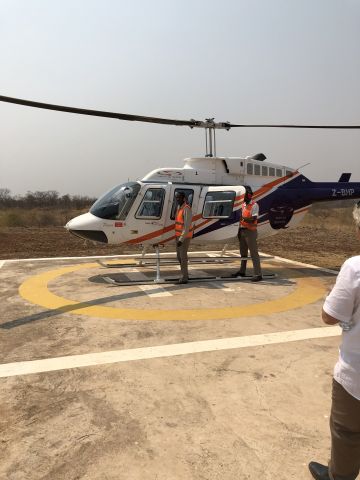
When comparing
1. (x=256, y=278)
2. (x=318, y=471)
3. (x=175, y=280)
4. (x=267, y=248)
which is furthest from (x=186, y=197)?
(x=267, y=248)

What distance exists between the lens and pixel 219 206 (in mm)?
9273

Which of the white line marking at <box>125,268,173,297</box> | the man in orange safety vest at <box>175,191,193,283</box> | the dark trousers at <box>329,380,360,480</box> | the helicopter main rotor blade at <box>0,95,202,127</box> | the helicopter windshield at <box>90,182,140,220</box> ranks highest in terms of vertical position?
the helicopter main rotor blade at <box>0,95,202,127</box>

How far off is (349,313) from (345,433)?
70 centimetres

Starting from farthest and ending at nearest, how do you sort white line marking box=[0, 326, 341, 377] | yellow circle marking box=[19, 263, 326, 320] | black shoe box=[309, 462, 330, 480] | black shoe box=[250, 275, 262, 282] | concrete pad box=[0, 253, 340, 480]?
black shoe box=[250, 275, 262, 282] < yellow circle marking box=[19, 263, 326, 320] < white line marking box=[0, 326, 341, 377] < concrete pad box=[0, 253, 340, 480] < black shoe box=[309, 462, 330, 480]

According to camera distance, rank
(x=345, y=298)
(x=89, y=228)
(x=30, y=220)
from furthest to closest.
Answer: (x=30, y=220) < (x=89, y=228) < (x=345, y=298)

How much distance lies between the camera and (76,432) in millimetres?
3041

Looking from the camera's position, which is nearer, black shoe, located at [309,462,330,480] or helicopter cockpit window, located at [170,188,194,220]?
black shoe, located at [309,462,330,480]

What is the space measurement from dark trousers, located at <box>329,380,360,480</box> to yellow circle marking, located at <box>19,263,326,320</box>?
369 centimetres

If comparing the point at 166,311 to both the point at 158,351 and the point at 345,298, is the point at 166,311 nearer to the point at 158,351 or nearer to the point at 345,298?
the point at 158,351

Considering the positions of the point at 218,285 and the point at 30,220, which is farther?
the point at 30,220

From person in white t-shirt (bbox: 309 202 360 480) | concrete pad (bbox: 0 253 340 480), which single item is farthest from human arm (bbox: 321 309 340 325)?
concrete pad (bbox: 0 253 340 480)

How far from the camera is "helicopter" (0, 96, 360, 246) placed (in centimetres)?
858

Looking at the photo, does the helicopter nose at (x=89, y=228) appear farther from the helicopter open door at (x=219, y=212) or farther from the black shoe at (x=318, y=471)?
the black shoe at (x=318, y=471)

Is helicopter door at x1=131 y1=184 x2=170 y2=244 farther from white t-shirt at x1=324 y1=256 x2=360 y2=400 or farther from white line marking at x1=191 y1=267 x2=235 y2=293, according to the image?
white t-shirt at x1=324 y1=256 x2=360 y2=400
